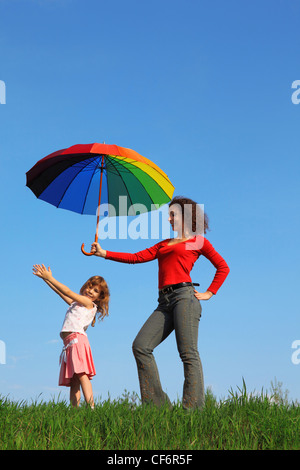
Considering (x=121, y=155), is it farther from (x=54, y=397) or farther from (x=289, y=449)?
(x=289, y=449)

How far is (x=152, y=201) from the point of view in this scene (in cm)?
744

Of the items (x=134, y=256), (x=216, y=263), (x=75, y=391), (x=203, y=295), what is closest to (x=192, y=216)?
(x=216, y=263)

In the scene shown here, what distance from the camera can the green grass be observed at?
5.26 meters

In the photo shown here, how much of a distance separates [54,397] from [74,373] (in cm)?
45

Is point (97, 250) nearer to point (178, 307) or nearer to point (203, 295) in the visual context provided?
point (178, 307)

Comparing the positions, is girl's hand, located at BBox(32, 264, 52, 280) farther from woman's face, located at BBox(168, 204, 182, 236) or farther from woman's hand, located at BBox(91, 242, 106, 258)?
woman's face, located at BBox(168, 204, 182, 236)

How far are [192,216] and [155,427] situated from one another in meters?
2.72

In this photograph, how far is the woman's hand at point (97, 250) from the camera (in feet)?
21.9

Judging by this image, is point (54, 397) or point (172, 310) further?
point (54, 397)

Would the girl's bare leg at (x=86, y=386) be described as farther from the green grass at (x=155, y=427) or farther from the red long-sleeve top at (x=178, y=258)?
the red long-sleeve top at (x=178, y=258)

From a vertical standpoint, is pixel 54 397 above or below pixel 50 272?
below
